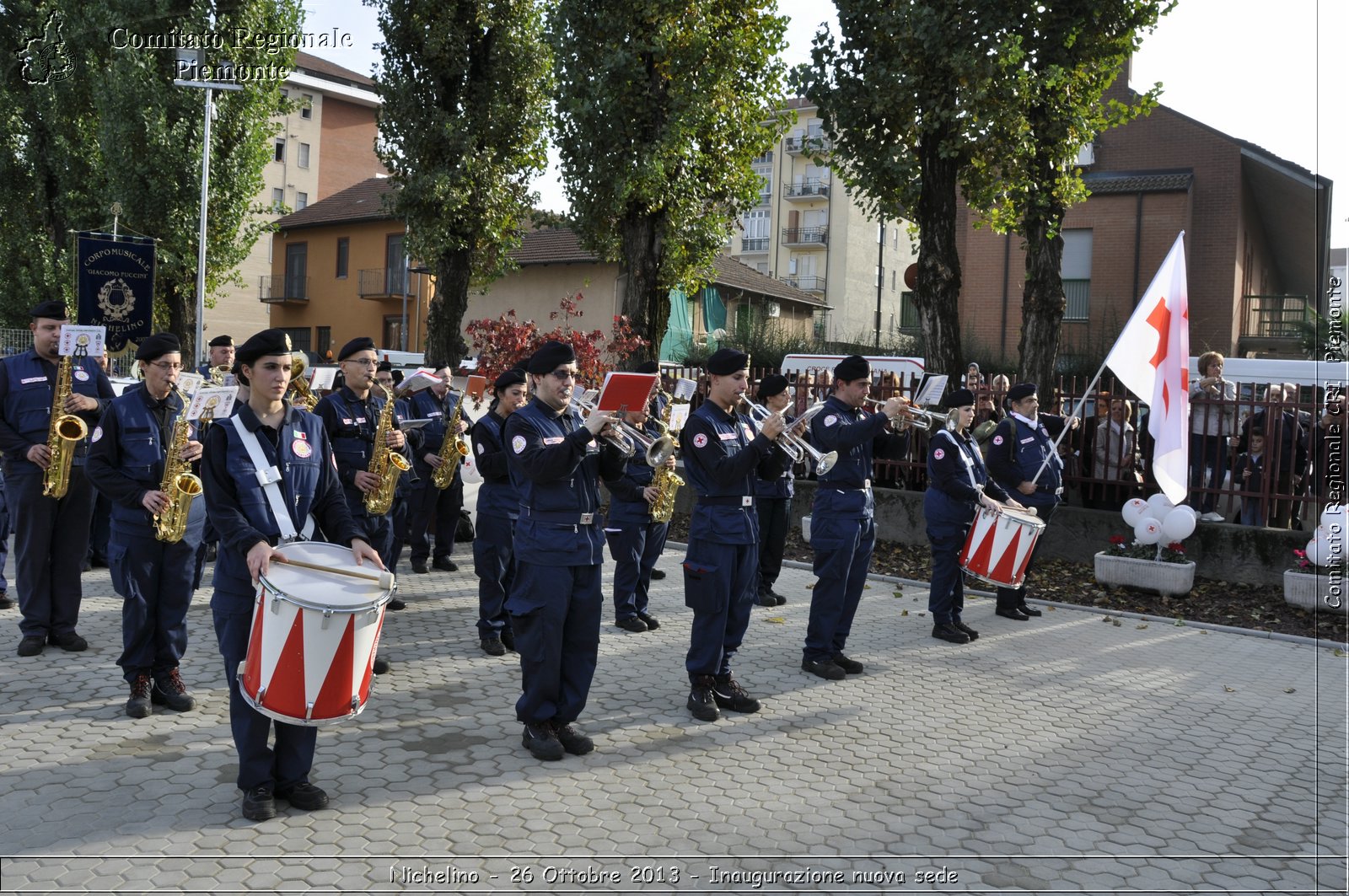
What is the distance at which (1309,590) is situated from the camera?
10.2 m

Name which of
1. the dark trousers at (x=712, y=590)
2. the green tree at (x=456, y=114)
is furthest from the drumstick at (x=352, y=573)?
the green tree at (x=456, y=114)

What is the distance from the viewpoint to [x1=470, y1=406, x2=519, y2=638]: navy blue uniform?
7746 millimetres

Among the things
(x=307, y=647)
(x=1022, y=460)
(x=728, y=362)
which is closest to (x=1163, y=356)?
(x=1022, y=460)

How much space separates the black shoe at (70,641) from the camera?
7.14 metres

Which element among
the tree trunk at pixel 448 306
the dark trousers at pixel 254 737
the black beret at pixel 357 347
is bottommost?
the dark trousers at pixel 254 737

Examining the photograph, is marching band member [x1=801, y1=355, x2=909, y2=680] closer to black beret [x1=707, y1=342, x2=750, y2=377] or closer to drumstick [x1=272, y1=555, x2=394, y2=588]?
black beret [x1=707, y1=342, x2=750, y2=377]

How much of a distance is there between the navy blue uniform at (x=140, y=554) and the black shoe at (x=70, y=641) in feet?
4.39

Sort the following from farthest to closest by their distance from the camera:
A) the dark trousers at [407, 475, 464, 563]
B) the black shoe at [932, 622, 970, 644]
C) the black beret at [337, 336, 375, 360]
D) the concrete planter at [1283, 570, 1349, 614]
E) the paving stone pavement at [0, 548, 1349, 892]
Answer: the dark trousers at [407, 475, 464, 563], the concrete planter at [1283, 570, 1349, 614], the black shoe at [932, 622, 970, 644], the black beret at [337, 336, 375, 360], the paving stone pavement at [0, 548, 1349, 892]

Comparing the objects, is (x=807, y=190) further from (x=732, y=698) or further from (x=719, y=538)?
(x=732, y=698)

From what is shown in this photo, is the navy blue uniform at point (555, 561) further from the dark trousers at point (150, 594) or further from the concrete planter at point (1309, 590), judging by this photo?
the concrete planter at point (1309, 590)

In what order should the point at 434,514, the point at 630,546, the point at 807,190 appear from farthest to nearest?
the point at 807,190 → the point at 434,514 → the point at 630,546

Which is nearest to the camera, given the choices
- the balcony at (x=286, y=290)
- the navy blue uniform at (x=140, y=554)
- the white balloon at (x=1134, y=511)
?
the navy blue uniform at (x=140, y=554)

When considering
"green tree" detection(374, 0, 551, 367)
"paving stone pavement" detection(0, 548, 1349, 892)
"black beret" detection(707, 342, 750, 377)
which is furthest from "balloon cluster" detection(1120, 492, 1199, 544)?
"green tree" detection(374, 0, 551, 367)

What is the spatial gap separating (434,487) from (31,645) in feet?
12.7
